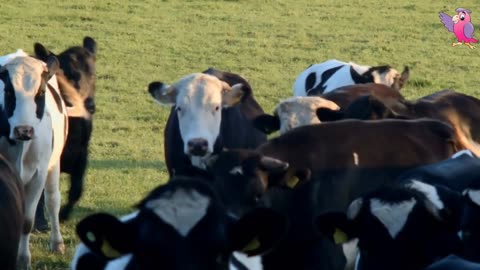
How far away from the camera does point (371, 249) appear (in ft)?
16.3

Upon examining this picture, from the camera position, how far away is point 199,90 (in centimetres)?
880

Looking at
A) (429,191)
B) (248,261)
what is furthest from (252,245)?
(429,191)

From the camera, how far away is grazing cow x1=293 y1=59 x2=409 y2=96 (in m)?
12.8

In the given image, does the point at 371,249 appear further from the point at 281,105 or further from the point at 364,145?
the point at 281,105

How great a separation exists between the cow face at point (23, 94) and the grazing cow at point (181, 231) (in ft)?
14.6

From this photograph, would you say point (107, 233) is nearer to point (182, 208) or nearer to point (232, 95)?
point (182, 208)

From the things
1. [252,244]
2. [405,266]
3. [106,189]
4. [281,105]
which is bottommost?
[106,189]

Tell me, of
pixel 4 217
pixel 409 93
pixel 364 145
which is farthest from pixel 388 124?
pixel 409 93

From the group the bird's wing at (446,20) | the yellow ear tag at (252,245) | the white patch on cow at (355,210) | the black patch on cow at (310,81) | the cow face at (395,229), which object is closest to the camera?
the yellow ear tag at (252,245)

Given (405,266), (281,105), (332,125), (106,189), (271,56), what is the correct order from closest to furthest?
(405,266) → (332,125) → (281,105) → (106,189) → (271,56)

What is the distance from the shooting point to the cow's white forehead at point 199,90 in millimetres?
8742

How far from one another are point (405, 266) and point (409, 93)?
43.2 feet

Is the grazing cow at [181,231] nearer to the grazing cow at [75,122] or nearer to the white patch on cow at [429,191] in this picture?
the white patch on cow at [429,191]

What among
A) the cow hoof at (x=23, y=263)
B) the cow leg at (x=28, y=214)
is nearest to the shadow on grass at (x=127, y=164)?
the cow leg at (x=28, y=214)
